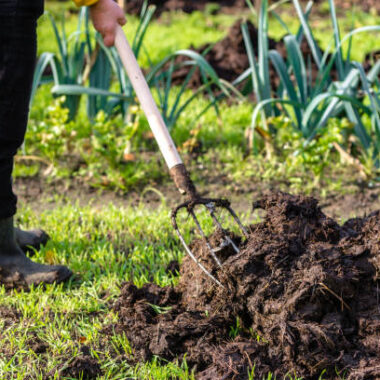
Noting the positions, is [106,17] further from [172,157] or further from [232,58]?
[232,58]

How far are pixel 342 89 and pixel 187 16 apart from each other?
16.2 ft

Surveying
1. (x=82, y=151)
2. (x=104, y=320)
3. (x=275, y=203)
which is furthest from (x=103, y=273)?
(x=82, y=151)

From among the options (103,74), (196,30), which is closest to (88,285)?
(103,74)

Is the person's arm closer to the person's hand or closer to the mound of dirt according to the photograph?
the person's hand

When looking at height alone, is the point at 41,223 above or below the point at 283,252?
below

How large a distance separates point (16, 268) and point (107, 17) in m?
1.15

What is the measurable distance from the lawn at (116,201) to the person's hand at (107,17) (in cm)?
102

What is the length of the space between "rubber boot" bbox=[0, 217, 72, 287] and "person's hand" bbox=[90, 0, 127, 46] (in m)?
0.90

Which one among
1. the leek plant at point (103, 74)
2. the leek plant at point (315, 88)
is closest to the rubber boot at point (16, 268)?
the leek plant at point (103, 74)

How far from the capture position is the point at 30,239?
273 centimetres

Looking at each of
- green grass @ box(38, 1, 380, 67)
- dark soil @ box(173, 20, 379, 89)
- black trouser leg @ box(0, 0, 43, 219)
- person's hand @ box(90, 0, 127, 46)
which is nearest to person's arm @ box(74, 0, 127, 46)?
person's hand @ box(90, 0, 127, 46)

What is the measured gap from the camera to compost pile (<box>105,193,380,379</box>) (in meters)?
1.84

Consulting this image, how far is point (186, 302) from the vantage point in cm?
220

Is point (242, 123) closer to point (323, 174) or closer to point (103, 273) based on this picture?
point (323, 174)
